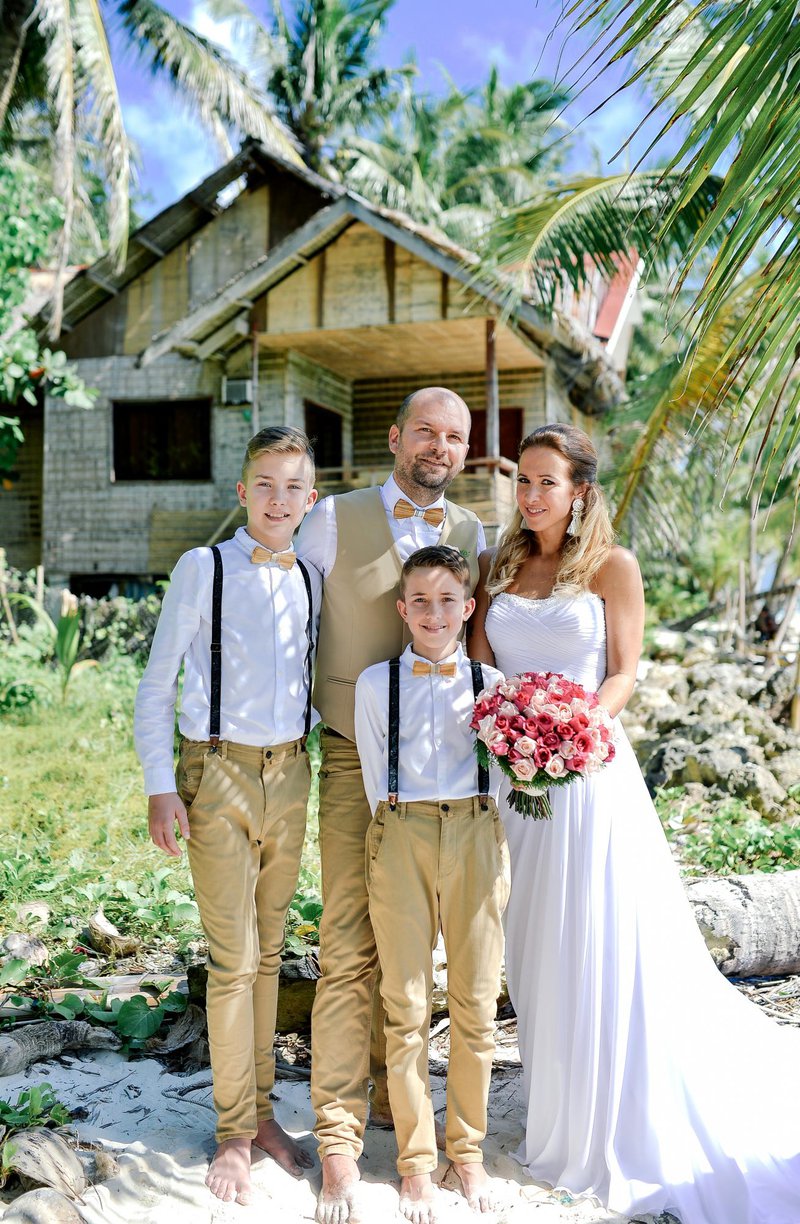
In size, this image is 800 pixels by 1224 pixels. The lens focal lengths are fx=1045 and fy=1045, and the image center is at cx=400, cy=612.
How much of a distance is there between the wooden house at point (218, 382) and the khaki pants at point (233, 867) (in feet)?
33.2

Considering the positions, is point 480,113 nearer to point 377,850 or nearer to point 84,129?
point 84,129

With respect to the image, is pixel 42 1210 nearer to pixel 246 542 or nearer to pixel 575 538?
pixel 246 542

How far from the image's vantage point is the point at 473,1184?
10.0 feet

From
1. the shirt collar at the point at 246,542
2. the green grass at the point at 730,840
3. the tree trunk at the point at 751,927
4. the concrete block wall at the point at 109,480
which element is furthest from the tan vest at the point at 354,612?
the concrete block wall at the point at 109,480

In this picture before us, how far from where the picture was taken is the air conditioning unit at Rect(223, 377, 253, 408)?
1464cm

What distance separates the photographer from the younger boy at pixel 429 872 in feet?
10.1

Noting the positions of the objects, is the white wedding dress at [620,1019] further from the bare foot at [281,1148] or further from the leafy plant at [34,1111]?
the leafy plant at [34,1111]

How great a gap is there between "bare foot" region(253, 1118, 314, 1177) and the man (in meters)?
0.16

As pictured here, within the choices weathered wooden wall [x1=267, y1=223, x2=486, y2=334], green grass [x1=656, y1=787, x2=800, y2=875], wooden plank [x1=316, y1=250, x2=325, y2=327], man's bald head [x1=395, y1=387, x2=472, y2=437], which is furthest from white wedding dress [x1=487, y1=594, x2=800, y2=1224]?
wooden plank [x1=316, y1=250, x2=325, y2=327]

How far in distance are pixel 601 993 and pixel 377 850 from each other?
84 cm

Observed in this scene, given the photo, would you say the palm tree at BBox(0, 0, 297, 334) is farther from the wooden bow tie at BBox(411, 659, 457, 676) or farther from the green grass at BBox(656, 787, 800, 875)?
the wooden bow tie at BBox(411, 659, 457, 676)

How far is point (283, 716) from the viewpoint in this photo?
3178 mm

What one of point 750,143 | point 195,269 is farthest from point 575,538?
point 195,269

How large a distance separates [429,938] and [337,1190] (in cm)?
74
